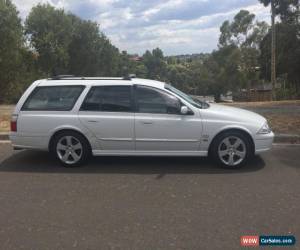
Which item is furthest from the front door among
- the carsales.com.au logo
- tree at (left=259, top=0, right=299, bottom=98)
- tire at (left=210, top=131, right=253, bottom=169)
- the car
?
tree at (left=259, top=0, right=299, bottom=98)

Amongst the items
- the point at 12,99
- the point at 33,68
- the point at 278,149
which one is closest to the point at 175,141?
the point at 278,149

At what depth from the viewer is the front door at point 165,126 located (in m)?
7.51

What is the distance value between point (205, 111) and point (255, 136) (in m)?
0.91

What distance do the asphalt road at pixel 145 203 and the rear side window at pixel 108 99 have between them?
0.98 metres

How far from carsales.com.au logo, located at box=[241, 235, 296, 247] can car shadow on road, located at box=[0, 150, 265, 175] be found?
2.60 meters

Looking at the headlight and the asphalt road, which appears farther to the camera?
the headlight

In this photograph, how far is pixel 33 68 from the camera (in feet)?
156

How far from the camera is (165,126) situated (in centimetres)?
752

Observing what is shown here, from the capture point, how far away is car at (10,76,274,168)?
7504mm

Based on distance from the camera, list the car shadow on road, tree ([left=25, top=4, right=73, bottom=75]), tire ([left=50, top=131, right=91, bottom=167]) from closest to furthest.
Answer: the car shadow on road, tire ([left=50, top=131, right=91, bottom=167]), tree ([left=25, top=4, right=73, bottom=75])

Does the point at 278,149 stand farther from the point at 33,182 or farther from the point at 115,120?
the point at 33,182

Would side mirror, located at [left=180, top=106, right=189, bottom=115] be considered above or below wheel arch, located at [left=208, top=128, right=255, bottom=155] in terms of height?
above

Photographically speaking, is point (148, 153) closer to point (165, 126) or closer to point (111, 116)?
point (165, 126)

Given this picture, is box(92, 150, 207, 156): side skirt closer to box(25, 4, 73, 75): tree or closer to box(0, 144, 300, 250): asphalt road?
box(0, 144, 300, 250): asphalt road
